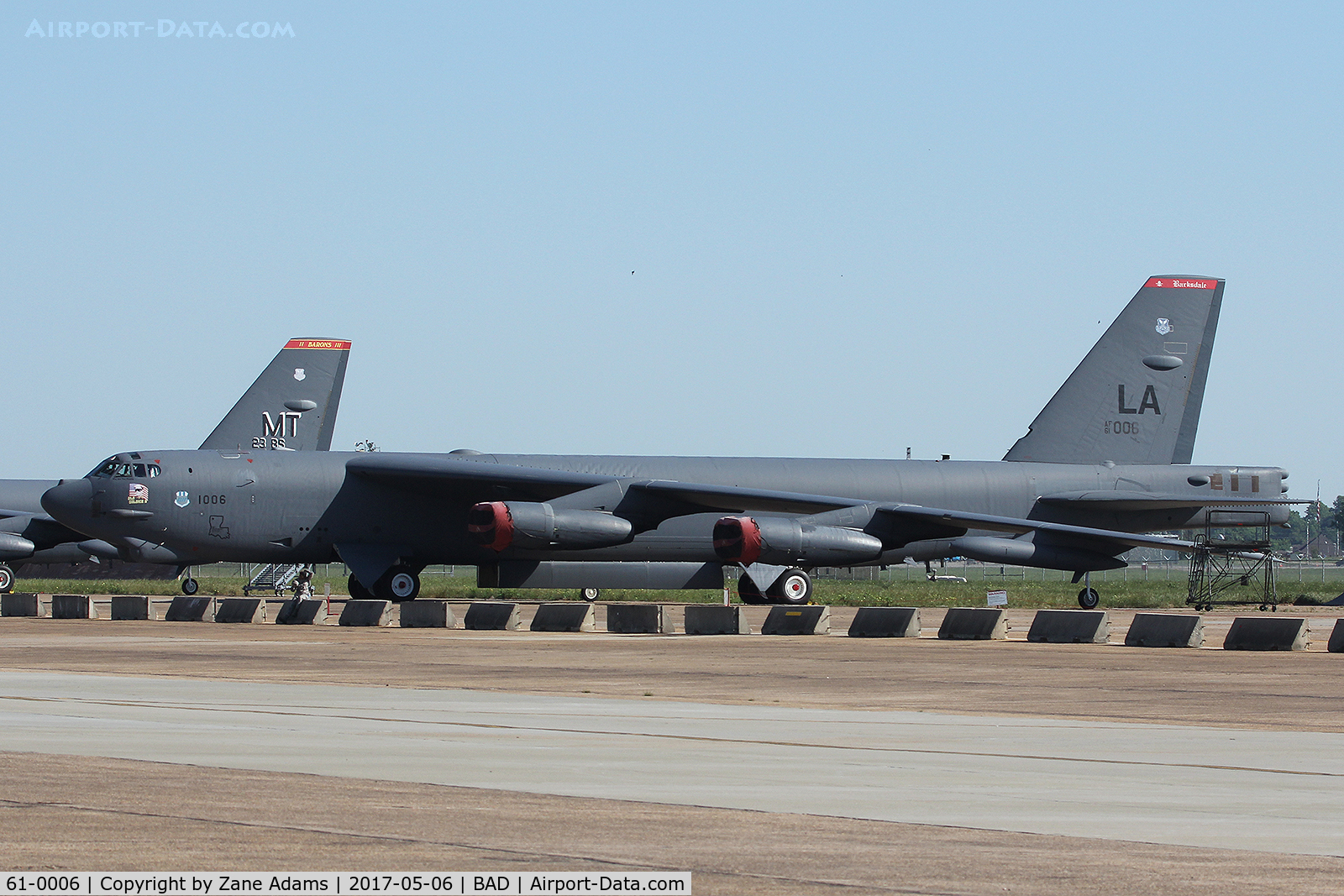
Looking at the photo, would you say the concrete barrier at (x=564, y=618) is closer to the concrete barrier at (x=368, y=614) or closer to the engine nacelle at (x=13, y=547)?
the concrete barrier at (x=368, y=614)

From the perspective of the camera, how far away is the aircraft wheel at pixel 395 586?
128 feet

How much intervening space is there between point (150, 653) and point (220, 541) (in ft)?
48.2

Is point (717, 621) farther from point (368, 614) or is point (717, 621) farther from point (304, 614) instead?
point (304, 614)

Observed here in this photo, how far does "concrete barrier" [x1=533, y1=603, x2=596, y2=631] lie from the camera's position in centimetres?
3112

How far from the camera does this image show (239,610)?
1428 inches

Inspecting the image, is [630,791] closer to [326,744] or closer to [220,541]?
[326,744]

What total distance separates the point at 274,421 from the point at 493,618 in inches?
856

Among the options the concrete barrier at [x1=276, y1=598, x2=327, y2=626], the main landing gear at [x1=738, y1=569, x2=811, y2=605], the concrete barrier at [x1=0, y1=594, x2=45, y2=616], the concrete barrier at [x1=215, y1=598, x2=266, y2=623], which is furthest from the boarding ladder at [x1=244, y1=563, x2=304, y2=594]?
the main landing gear at [x1=738, y1=569, x2=811, y2=605]

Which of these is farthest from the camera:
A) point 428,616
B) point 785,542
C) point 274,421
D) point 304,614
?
point 274,421

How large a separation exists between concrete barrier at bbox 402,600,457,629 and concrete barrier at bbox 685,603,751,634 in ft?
15.8

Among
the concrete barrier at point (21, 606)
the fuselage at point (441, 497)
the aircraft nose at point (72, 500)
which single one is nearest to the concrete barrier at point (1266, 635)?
the fuselage at point (441, 497)

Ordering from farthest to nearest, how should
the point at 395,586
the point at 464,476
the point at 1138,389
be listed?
the point at 1138,389 < the point at 395,586 < the point at 464,476

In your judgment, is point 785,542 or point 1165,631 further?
point 785,542

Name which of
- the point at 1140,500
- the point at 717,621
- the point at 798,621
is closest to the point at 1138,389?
the point at 1140,500
